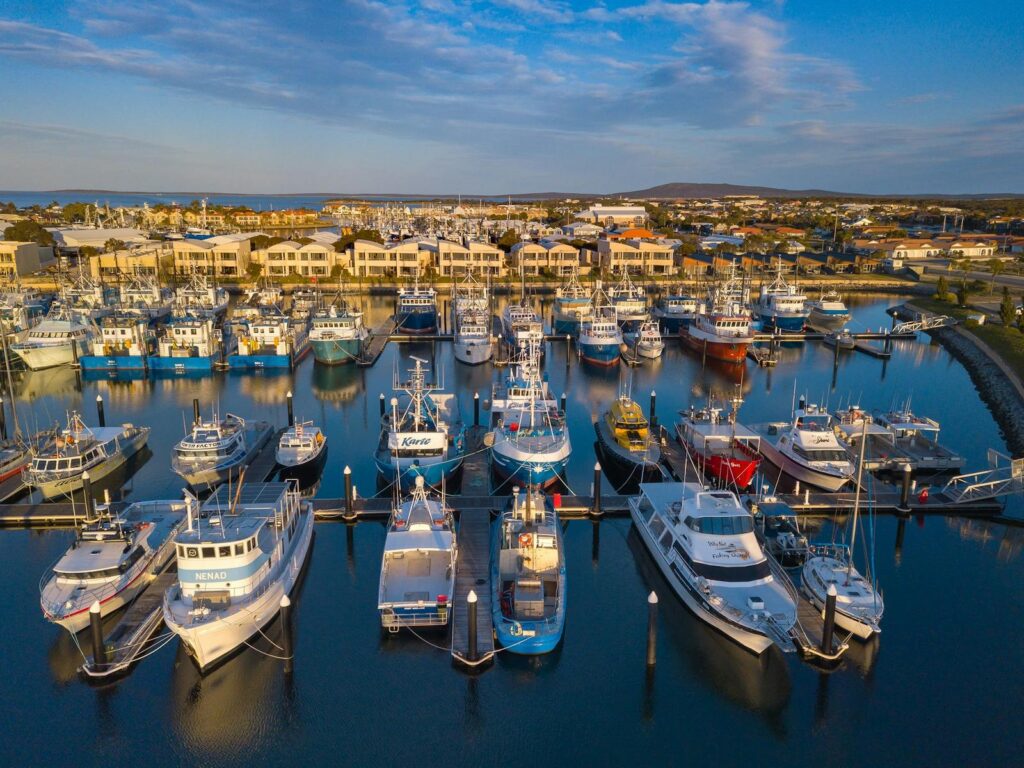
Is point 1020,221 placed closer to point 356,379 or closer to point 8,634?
point 356,379

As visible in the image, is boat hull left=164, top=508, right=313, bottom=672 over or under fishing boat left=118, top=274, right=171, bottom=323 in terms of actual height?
under

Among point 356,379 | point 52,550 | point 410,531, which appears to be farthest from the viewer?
point 356,379

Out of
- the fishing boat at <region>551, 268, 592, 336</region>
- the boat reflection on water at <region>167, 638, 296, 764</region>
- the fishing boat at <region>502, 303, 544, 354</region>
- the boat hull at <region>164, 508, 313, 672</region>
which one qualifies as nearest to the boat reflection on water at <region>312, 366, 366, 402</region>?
the fishing boat at <region>502, 303, 544, 354</region>

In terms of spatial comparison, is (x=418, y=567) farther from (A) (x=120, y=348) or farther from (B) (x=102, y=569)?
(A) (x=120, y=348)

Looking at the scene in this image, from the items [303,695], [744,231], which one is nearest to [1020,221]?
[744,231]

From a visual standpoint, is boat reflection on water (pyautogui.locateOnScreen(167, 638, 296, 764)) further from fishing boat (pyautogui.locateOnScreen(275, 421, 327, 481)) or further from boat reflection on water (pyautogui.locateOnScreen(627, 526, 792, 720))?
fishing boat (pyautogui.locateOnScreen(275, 421, 327, 481))

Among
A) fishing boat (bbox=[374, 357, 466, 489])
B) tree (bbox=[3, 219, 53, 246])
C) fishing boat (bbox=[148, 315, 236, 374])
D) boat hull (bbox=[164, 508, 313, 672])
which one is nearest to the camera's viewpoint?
boat hull (bbox=[164, 508, 313, 672])

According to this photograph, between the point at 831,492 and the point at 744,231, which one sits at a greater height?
the point at 744,231

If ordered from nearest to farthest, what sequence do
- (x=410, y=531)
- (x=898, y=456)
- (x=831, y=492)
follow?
1. (x=410, y=531)
2. (x=831, y=492)
3. (x=898, y=456)
